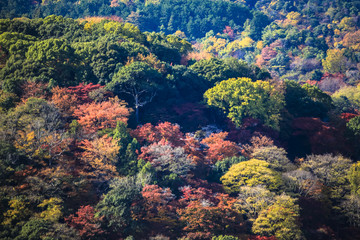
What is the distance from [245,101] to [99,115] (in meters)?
17.2

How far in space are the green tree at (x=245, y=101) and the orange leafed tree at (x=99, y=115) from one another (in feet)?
42.1

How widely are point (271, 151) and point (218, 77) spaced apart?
1555cm

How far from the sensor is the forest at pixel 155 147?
26594 mm

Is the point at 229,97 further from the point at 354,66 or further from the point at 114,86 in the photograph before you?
the point at 354,66

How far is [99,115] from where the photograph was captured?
111ft

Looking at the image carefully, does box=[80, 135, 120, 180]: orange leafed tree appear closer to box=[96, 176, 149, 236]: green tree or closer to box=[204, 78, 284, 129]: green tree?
box=[96, 176, 149, 236]: green tree

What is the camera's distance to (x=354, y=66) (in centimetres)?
8456

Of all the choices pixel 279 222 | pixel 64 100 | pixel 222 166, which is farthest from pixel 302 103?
pixel 64 100

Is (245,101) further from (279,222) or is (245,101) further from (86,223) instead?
(86,223)

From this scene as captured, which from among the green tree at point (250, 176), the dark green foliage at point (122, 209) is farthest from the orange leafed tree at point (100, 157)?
the green tree at point (250, 176)

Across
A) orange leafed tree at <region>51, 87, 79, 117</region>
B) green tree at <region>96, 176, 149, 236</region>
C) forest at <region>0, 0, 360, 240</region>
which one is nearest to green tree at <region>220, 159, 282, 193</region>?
forest at <region>0, 0, 360, 240</region>

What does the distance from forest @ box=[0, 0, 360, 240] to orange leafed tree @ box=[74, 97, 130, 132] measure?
135 mm

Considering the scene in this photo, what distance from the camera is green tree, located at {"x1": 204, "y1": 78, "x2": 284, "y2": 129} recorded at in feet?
141

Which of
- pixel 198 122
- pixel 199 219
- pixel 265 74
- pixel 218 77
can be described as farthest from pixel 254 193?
pixel 265 74
